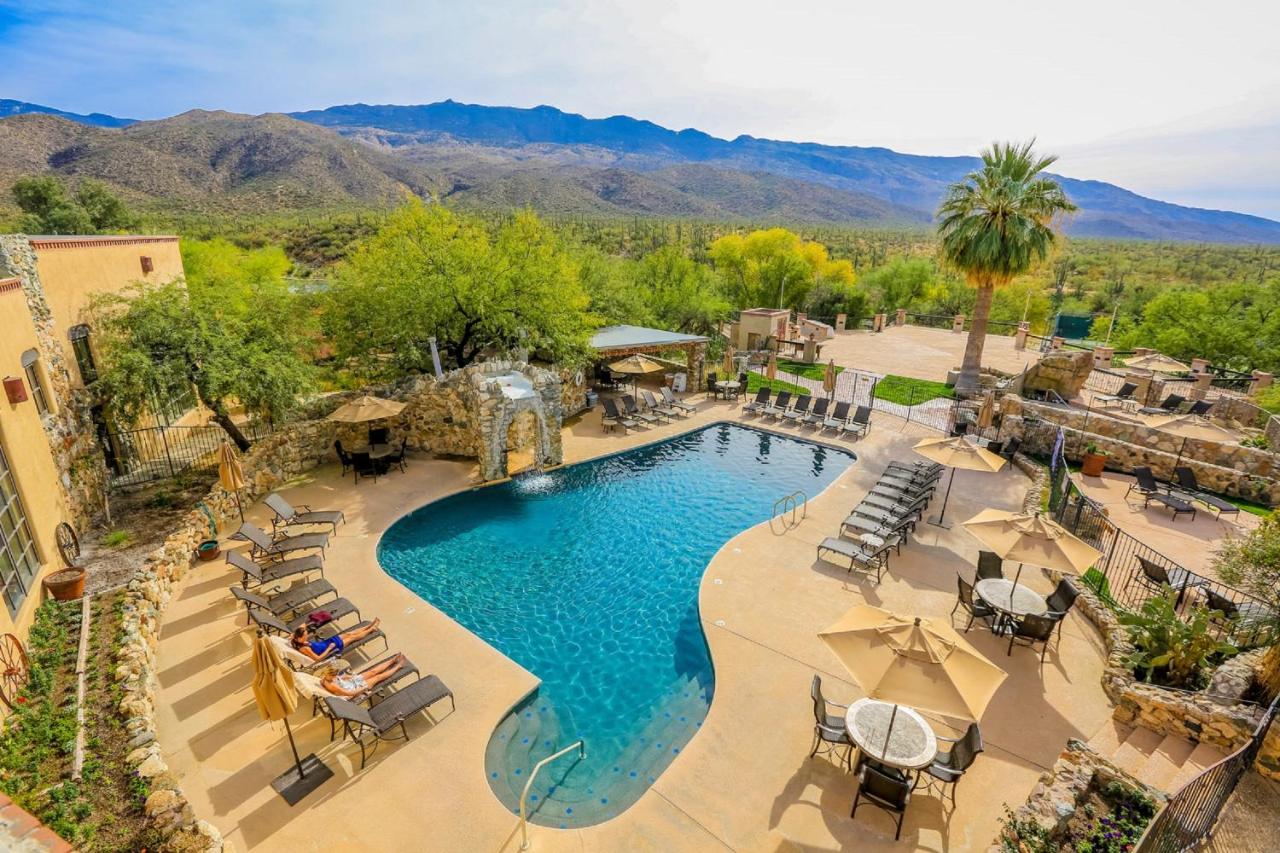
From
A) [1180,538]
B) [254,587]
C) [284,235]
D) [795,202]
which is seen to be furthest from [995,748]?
[795,202]

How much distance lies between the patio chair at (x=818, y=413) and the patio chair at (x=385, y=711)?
16367mm

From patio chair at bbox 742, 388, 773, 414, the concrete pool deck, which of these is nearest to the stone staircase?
the concrete pool deck

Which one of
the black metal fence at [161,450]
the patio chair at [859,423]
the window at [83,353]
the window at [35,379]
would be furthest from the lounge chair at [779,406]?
the window at [83,353]

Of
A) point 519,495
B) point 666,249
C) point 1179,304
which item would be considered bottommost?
point 519,495

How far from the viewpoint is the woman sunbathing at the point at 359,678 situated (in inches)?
318

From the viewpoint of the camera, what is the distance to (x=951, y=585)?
1173 centimetres

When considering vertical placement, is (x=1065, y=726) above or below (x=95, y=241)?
below

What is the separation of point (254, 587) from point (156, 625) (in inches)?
61.6

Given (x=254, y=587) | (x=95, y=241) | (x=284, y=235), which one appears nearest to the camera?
(x=254, y=587)

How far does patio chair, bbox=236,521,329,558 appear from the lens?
11938 millimetres

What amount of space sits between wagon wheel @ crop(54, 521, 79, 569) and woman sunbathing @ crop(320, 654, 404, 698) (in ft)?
21.6

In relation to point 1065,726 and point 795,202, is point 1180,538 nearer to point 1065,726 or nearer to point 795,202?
point 1065,726

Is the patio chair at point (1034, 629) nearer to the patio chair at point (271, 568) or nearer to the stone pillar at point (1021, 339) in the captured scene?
the patio chair at point (271, 568)

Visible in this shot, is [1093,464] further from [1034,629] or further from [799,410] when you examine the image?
[1034,629]
